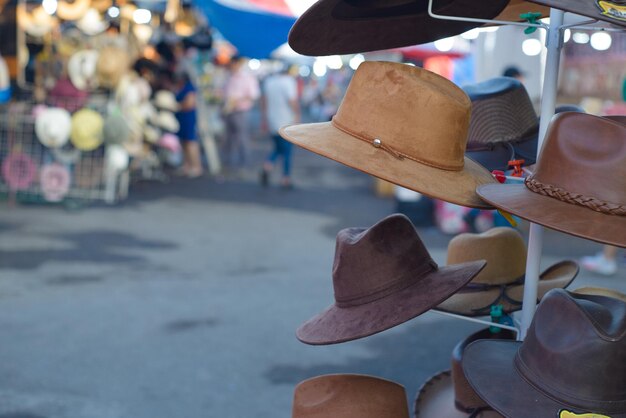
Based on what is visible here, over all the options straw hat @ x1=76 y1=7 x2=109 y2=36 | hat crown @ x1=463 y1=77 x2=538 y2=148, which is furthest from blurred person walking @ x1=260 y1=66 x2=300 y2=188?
hat crown @ x1=463 y1=77 x2=538 y2=148

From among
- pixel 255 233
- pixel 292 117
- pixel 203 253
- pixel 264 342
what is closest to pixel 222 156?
pixel 292 117

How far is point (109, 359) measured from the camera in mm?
4969

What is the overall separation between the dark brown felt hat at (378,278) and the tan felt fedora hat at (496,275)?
298mm

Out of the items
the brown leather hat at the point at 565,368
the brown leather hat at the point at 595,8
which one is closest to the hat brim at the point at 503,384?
the brown leather hat at the point at 565,368

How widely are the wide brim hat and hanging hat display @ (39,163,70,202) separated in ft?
25.8

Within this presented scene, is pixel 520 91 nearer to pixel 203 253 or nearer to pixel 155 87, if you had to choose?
pixel 203 253

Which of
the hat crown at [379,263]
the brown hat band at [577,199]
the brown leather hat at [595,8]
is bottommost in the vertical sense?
the hat crown at [379,263]

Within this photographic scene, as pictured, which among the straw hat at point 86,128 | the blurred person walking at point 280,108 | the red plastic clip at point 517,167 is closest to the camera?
the red plastic clip at point 517,167

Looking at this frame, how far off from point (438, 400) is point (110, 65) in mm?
7646

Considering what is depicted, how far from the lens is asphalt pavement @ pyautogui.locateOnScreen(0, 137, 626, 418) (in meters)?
4.52

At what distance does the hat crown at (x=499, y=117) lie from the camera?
2.82 metres

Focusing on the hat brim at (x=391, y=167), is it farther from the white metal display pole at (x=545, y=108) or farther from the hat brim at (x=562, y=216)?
the white metal display pole at (x=545, y=108)

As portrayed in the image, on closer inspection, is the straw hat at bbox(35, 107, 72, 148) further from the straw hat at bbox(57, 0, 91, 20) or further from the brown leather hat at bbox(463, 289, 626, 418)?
the brown leather hat at bbox(463, 289, 626, 418)

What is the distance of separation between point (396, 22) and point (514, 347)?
1.08 meters
